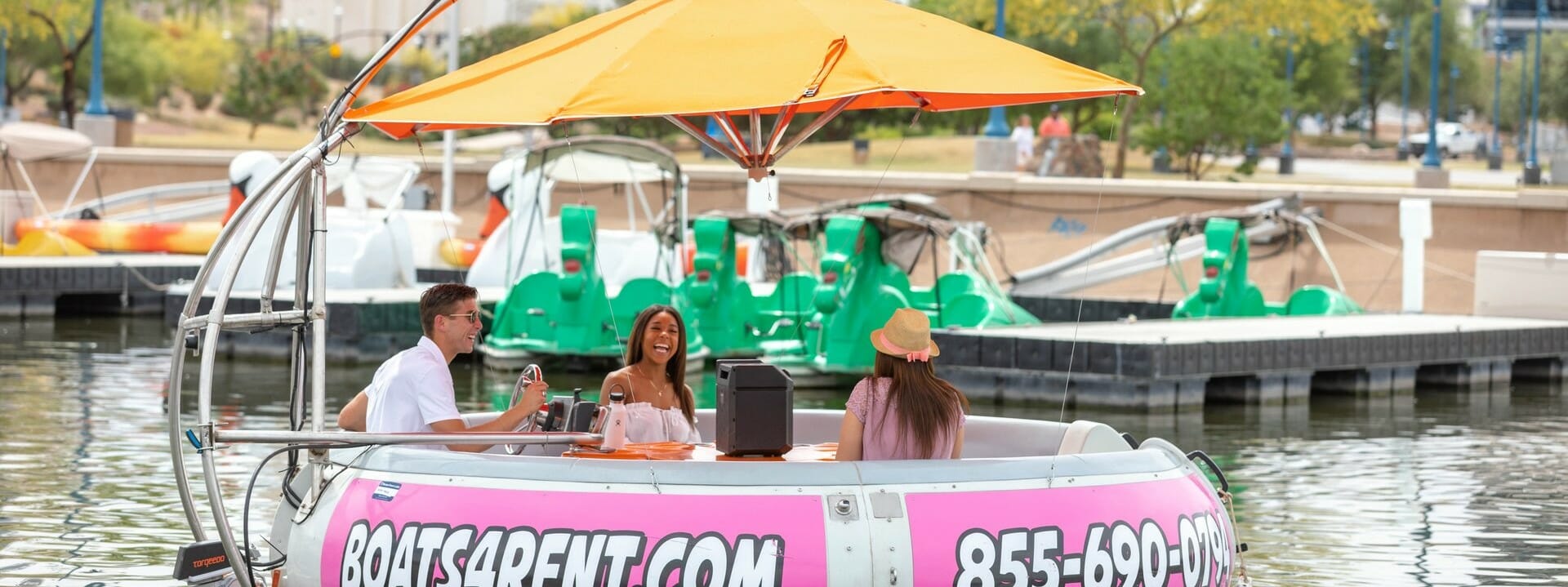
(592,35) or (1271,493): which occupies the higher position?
(592,35)

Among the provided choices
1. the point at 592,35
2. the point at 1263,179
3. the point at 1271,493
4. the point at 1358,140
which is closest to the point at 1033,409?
the point at 1271,493

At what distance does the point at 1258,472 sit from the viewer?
1530cm

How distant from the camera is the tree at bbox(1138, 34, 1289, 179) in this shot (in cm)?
4566

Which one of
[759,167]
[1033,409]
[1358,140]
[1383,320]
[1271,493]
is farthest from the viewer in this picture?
[1358,140]

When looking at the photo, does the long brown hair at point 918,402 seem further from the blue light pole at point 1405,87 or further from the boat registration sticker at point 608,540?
the blue light pole at point 1405,87

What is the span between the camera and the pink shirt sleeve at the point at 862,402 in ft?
27.0

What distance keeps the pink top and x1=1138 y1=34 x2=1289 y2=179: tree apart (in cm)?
3790

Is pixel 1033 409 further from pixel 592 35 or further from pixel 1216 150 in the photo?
pixel 1216 150

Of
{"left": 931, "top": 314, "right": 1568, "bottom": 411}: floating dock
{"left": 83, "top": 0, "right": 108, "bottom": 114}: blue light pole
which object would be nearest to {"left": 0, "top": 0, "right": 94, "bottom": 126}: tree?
{"left": 83, "top": 0, "right": 108, "bottom": 114}: blue light pole

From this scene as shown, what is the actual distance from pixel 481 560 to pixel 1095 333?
1319 cm

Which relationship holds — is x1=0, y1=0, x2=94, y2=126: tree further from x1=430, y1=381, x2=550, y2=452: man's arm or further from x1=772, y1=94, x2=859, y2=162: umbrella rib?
x1=430, y1=381, x2=550, y2=452: man's arm

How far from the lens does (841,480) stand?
7.68 metres

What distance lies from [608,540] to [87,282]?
22.8 metres

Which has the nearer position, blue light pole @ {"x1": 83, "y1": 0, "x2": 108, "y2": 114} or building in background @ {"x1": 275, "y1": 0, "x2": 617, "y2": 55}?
blue light pole @ {"x1": 83, "y1": 0, "x2": 108, "y2": 114}
